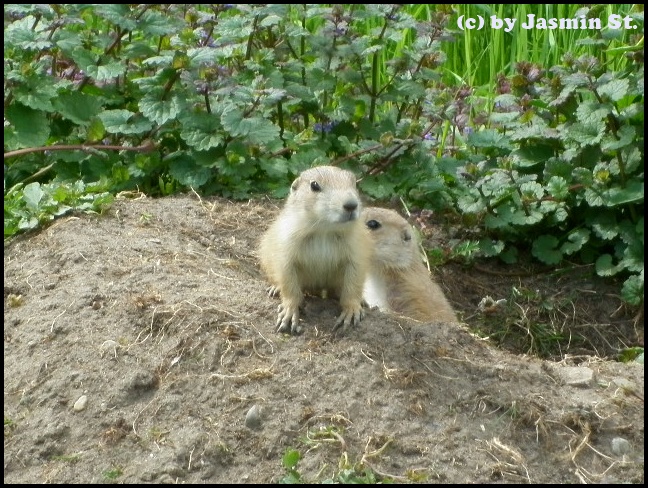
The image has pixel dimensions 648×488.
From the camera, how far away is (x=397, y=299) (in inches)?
251

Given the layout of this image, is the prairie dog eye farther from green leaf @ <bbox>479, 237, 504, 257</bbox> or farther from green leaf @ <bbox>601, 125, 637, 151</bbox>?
green leaf @ <bbox>601, 125, 637, 151</bbox>

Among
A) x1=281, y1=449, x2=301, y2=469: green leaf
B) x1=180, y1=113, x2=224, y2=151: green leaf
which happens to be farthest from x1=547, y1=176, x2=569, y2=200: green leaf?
x1=281, y1=449, x2=301, y2=469: green leaf

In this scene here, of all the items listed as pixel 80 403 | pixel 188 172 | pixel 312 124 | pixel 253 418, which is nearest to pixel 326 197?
pixel 253 418

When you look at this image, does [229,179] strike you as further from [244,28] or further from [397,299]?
[397,299]

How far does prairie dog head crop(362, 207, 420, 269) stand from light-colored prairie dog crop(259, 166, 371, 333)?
3.41 ft

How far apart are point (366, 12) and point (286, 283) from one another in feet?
8.26

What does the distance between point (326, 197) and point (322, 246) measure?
0.91ft

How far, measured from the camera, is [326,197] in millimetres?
5195

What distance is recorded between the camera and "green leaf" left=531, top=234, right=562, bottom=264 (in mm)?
6656

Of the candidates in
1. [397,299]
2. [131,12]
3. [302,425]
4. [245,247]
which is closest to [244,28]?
[131,12]

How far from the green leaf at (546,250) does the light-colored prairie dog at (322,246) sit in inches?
65.0

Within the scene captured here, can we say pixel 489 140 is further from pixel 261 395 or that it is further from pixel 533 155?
pixel 261 395

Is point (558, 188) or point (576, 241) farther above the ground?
point (558, 188)

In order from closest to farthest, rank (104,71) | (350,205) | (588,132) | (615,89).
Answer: (350,205) < (615,89) < (588,132) < (104,71)
